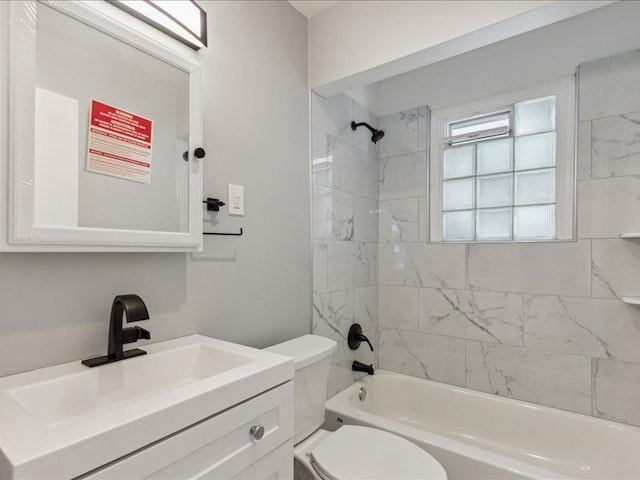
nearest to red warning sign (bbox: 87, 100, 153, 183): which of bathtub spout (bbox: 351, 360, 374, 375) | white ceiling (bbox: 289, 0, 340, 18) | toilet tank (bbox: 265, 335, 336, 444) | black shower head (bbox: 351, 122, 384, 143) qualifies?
toilet tank (bbox: 265, 335, 336, 444)

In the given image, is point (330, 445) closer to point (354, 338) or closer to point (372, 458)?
point (372, 458)

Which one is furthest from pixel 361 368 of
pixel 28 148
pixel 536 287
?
pixel 28 148

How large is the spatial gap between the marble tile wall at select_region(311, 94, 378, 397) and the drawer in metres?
0.96

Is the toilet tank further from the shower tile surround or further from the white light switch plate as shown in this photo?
the white light switch plate

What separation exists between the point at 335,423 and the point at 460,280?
3.78 ft

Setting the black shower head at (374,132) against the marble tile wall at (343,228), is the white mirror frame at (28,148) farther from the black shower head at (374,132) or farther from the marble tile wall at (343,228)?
the black shower head at (374,132)

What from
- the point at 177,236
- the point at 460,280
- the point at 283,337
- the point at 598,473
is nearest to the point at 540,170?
the point at 460,280

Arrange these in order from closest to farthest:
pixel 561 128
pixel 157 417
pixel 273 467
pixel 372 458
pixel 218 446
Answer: pixel 157 417 → pixel 218 446 → pixel 273 467 → pixel 372 458 → pixel 561 128

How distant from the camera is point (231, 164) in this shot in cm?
150

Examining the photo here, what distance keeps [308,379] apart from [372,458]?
40cm

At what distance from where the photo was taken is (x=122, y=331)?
3.40 ft

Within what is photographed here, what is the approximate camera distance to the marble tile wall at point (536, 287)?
1.75 metres

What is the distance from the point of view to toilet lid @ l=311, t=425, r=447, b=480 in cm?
130

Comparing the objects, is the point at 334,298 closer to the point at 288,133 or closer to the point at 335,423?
the point at 335,423
